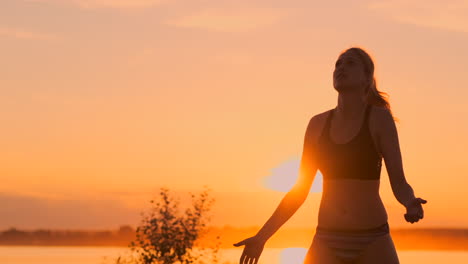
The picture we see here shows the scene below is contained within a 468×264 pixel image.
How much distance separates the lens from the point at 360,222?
8789mm

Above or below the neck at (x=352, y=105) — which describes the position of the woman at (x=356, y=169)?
below

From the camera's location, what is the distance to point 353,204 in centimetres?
877

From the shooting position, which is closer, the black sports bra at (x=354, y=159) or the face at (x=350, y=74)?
the black sports bra at (x=354, y=159)

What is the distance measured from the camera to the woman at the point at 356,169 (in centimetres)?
880

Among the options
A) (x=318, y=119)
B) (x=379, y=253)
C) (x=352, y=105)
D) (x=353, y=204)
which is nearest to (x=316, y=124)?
(x=318, y=119)

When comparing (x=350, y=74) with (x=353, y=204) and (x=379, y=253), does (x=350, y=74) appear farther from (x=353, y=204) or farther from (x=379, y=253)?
(x=379, y=253)

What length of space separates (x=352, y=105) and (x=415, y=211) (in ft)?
3.87

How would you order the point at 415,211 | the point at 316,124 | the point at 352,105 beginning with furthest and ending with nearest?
the point at 316,124
the point at 352,105
the point at 415,211

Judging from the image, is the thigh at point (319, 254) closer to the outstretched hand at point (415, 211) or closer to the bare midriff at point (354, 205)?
the bare midriff at point (354, 205)

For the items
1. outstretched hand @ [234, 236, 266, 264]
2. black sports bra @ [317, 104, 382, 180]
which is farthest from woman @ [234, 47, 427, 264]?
outstretched hand @ [234, 236, 266, 264]

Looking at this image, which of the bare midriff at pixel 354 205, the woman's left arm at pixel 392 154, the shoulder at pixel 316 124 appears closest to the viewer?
the bare midriff at pixel 354 205

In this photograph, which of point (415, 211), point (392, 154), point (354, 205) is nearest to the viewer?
point (415, 211)

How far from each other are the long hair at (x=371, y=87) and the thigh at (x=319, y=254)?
1292 millimetres

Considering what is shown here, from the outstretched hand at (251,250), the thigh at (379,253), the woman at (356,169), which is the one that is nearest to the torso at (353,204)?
the woman at (356,169)
